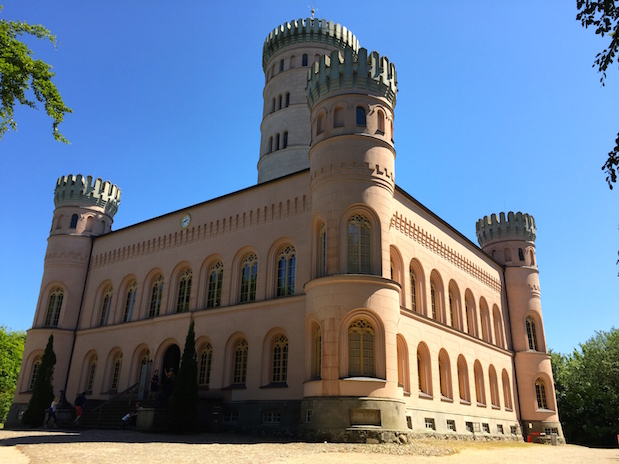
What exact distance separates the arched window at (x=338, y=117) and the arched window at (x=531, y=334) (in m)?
24.6

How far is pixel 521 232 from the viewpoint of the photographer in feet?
135

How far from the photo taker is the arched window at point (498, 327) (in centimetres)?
3716

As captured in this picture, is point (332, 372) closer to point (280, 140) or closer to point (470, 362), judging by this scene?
point (470, 362)

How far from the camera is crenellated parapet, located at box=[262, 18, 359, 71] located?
39.5 meters

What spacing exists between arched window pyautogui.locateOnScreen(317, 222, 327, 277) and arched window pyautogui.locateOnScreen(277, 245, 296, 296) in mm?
2582

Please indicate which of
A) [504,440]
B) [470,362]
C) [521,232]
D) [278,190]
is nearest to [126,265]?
[278,190]

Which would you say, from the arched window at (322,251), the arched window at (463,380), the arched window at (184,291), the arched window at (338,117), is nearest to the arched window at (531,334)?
the arched window at (463,380)

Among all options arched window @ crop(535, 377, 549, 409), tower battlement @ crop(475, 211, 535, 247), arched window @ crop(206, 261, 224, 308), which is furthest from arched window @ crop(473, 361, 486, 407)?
arched window @ crop(206, 261, 224, 308)

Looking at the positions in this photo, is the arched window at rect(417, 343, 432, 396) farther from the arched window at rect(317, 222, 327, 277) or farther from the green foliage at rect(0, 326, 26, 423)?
the green foliage at rect(0, 326, 26, 423)

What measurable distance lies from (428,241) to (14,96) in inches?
869

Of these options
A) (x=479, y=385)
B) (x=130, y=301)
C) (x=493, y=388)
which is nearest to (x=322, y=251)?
(x=130, y=301)

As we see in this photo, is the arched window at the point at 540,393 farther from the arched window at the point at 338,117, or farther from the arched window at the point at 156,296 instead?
the arched window at the point at 156,296

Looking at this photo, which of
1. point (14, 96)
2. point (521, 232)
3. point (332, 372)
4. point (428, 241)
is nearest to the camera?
point (14, 96)

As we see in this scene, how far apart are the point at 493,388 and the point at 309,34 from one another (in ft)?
94.9
